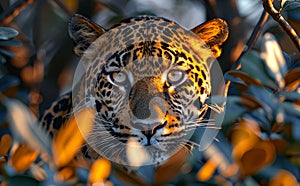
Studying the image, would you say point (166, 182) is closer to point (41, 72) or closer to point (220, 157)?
point (220, 157)

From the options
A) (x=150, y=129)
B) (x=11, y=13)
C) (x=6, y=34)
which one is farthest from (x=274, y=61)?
(x=11, y=13)

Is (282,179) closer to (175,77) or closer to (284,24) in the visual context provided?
(284,24)

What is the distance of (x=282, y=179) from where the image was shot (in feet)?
1.53

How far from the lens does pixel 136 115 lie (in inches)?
41.3

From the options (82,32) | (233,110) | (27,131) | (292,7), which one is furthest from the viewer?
(82,32)

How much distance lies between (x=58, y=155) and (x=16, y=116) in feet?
0.13

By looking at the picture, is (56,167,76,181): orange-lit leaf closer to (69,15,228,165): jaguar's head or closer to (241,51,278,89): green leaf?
(241,51,278,89): green leaf

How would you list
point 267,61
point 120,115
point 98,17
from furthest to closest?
point 98,17, point 120,115, point 267,61

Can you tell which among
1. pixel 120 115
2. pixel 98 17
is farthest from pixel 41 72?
pixel 120 115

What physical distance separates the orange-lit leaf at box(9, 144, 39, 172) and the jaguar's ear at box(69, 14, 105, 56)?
2.83 ft

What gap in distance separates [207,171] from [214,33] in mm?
727

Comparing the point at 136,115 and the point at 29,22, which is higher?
the point at 136,115

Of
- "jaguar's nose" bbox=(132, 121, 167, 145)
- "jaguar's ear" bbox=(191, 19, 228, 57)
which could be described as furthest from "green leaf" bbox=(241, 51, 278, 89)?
"jaguar's ear" bbox=(191, 19, 228, 57)

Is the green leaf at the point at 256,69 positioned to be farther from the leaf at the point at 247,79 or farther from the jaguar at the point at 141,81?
the jaguar at the point at 141,81
